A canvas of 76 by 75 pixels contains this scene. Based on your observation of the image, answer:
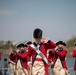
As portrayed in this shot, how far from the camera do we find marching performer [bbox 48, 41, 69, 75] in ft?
51.5

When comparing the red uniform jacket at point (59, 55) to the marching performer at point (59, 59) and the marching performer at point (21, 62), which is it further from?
the marching performer at point (21, 62)

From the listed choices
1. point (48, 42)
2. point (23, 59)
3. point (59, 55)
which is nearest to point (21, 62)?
point (23, 59)

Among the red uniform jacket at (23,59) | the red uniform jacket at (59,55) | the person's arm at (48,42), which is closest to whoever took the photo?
the person's arm at (48,42)

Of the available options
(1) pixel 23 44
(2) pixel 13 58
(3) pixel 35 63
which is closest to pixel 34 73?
(3) pixel 35 63

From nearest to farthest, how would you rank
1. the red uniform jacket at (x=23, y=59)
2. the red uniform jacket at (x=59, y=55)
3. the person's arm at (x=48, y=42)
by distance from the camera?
the person's arm at (x=48, y=42), the red uniform jacket at (x=59, y=55), the red uniform jacket at (x=23, y=59)

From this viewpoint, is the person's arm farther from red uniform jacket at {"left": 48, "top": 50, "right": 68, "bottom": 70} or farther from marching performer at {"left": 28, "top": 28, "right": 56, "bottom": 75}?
red uniform jacket at {"left": 48, "top": 50, "right": 68, "bottom": 70}

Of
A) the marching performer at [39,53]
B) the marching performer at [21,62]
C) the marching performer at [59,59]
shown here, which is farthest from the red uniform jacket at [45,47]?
the marching performer at [21,62]

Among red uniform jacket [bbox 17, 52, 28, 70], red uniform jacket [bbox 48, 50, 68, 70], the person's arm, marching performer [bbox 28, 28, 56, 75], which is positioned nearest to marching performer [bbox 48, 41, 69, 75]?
red uniform jacket [bbox 48, 50, 68, 70]

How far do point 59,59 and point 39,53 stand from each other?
5391mm

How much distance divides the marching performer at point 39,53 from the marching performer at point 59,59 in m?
4.93

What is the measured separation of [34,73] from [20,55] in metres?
5.88

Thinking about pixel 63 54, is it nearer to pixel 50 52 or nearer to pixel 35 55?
pixel 50 52

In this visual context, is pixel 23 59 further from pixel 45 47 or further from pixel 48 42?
pixel 48 42

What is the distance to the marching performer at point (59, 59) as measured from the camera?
15688 millimetres
